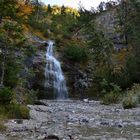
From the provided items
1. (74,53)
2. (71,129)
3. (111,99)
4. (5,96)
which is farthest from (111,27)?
(71,129)

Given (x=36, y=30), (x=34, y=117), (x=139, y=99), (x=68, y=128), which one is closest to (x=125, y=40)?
(x=36, y=30)

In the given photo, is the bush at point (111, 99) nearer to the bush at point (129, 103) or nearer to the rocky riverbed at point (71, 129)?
the bush at point (129, 103)

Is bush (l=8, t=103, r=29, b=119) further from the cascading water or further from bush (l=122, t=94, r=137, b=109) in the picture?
the cascading water

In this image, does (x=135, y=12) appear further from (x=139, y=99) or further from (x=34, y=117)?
(x=34, y=117)

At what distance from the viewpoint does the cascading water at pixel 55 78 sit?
45109 millimetres

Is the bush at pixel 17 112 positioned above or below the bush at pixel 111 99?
below

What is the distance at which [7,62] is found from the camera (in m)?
28.4

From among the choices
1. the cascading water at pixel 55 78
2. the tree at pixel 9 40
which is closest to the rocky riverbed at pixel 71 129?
the tree at pixel 9 40

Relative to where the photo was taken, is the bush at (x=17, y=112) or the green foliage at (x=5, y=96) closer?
the bush at (x=17, y=112)

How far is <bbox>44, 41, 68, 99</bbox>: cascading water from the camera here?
1776 inches

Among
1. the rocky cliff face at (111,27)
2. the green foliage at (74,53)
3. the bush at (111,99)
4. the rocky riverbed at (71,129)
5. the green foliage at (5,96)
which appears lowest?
the rocky riverbed at (71,129)

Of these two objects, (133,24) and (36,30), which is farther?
(36,30)

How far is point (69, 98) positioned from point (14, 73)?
671 inches

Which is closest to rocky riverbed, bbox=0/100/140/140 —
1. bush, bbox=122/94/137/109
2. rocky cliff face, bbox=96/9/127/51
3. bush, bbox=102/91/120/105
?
bush, bbox=122/94/137/109
